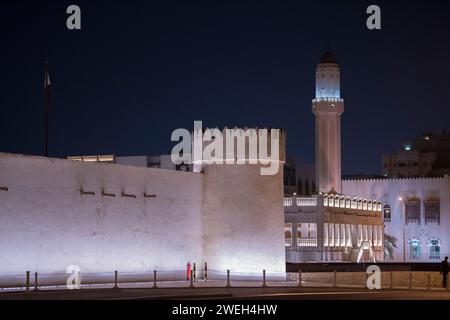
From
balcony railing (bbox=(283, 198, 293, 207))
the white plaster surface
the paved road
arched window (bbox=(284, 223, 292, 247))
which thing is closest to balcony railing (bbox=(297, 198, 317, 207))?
balcony railing (bbox=(283, 198, 293, 207))

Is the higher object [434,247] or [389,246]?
[389,246]

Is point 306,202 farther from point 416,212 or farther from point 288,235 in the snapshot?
point 416,212

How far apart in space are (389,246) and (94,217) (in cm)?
6946

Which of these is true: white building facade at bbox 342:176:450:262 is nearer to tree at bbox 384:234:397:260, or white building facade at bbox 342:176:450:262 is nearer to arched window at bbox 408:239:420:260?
arched window at bbox 408:239:420:260

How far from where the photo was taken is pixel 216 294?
30.3m

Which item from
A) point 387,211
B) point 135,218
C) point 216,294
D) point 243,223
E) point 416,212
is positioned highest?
point 387,211

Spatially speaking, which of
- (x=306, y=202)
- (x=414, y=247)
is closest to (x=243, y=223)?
(x=306, y=202)

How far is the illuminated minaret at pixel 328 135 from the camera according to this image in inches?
3984

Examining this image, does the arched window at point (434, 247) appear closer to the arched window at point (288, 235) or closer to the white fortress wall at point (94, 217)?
the arched window at point (288, 235)

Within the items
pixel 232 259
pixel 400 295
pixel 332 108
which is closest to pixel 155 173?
pixel 232 259

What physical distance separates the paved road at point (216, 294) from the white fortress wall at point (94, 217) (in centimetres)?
307

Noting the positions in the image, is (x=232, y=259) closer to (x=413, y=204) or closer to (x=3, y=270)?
(x=3, y=270)

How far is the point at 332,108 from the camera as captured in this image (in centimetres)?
10175

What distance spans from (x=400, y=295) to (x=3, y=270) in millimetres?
12118
